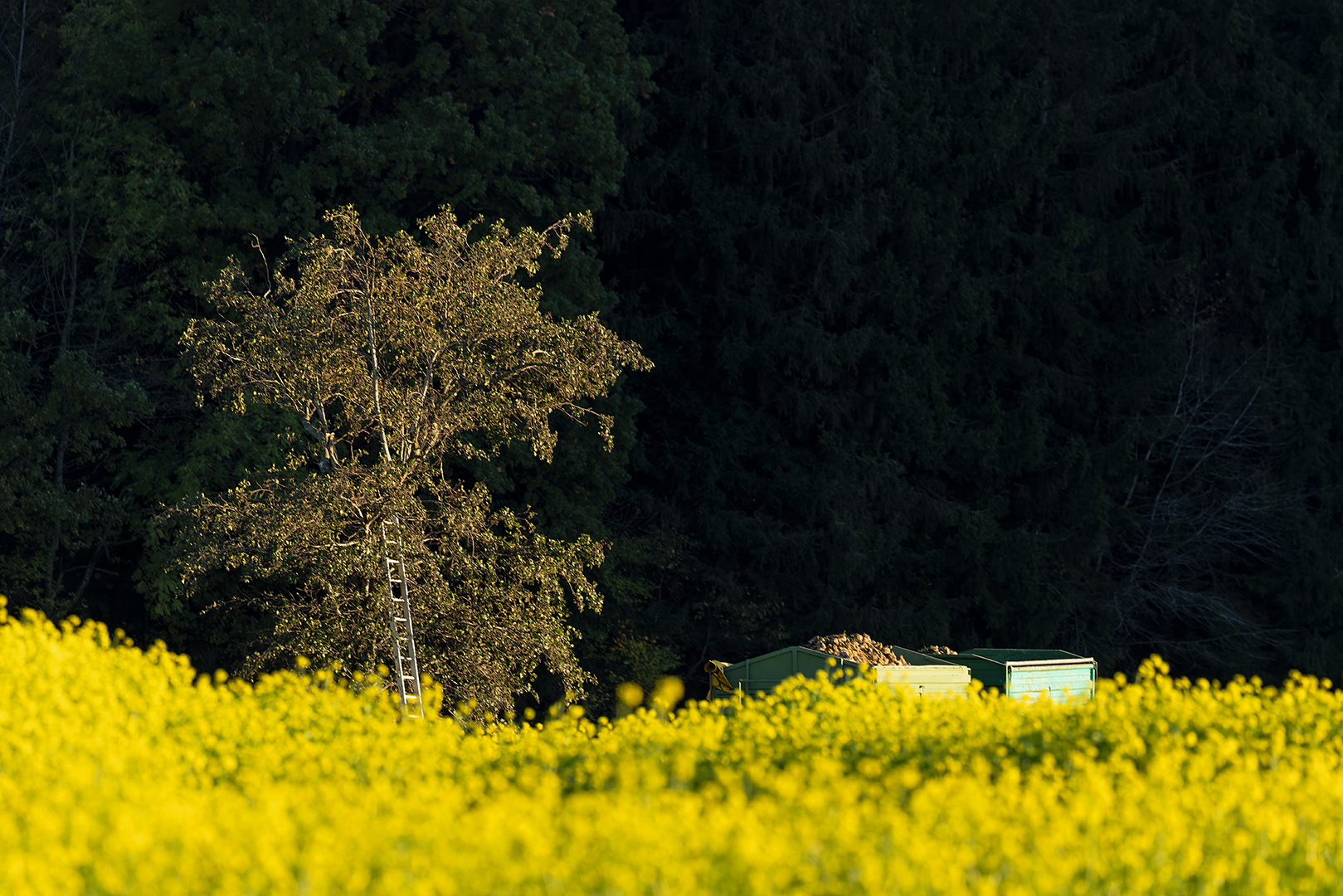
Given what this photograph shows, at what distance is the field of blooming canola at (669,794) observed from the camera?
444 centimetres

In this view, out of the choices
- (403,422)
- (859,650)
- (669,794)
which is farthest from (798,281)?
(669,794)

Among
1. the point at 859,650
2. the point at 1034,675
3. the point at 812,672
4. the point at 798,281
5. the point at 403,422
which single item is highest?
the point at 798,281

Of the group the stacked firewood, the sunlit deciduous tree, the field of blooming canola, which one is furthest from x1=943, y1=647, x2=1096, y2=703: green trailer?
the field of blooming canola

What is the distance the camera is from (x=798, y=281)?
24.4 meters

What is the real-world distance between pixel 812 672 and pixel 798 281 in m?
13.0

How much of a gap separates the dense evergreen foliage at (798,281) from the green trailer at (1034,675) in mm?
7691

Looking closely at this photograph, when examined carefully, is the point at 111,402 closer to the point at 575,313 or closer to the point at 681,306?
the point at 575,313

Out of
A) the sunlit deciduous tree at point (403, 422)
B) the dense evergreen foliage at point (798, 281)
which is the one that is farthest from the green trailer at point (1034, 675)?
the dense evergreen foliage at point (798, 281)

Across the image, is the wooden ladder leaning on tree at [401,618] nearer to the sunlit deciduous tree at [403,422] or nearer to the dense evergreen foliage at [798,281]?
the sunlit deciduous tree at [403,422]

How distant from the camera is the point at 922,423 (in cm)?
2430

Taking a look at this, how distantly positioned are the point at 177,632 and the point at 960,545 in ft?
41.7

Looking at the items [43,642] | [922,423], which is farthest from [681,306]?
[43,642]

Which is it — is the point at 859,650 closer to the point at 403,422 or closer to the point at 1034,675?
the point at 1034,675

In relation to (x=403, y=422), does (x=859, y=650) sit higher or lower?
lower
